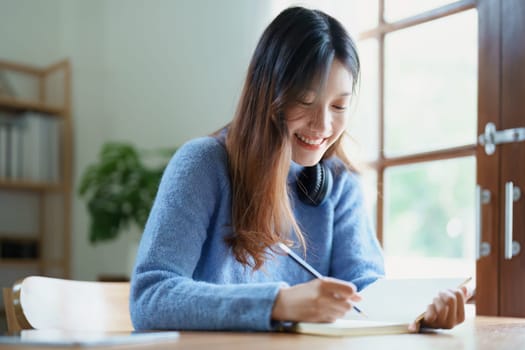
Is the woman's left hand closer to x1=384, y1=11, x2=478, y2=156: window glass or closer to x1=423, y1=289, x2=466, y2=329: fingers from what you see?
x1=423, y1=289, x2=466, y2=329: fingers

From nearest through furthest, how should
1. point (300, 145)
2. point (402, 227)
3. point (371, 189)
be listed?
point (300, 145) → point (371, 189) → point (402, 227)

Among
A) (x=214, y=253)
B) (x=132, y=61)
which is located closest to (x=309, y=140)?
(x=214, y=253)

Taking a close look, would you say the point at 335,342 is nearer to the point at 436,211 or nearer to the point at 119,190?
the point at 119,190

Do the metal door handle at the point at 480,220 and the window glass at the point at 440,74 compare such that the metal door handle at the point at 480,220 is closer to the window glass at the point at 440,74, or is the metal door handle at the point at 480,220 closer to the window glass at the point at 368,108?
the window glass at the point at 440,74

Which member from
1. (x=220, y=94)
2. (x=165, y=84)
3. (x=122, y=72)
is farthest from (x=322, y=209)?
(x=122, y=72)

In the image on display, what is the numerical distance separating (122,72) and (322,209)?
245 centimetres

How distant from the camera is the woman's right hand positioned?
83 cm

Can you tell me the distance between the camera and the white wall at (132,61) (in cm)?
287

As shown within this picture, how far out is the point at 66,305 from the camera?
3.90 ft


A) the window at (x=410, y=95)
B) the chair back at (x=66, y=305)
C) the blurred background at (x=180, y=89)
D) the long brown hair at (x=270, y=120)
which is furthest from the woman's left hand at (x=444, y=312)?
the blurred background at (x=180, y=89)

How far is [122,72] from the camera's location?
11.7 ft

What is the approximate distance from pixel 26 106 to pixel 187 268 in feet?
9.08

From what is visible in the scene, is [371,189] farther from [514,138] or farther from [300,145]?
[300,145]

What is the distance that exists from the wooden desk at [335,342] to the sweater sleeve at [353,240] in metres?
0.37
